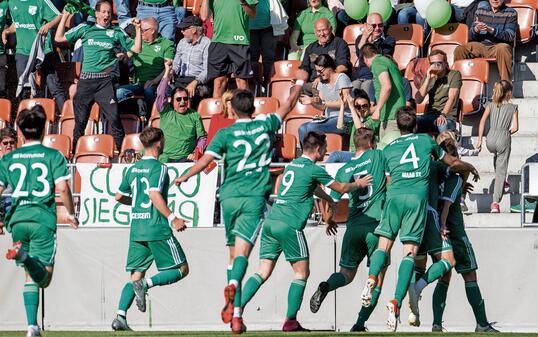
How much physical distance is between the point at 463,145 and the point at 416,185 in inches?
190

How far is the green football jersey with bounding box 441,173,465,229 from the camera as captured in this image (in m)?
14.0

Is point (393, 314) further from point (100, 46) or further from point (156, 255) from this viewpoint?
point (100, 46)

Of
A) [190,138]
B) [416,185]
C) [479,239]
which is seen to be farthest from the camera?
[190,138]

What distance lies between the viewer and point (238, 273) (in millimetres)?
12477

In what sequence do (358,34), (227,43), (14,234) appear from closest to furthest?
(14,234)
(227,43)
(358,34)

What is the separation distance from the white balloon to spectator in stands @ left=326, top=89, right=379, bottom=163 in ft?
10.7

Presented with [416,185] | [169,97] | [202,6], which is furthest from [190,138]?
[416,185]

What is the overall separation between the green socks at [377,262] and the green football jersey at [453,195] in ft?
3.19

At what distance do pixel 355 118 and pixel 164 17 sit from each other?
512 centimetres

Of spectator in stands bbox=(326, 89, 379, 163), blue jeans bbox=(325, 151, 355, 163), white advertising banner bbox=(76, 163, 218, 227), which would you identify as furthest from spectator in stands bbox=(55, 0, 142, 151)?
blue jeans bbox=(325, 151, 355, 163)

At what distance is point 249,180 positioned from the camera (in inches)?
500

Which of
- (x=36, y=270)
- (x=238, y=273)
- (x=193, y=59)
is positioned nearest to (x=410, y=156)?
(x=238, y=273)

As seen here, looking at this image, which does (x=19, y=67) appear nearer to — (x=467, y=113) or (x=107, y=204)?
(x=107, y=204)

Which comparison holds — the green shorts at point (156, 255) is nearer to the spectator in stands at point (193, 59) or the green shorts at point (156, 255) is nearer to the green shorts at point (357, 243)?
the green shorts at point (357, 243)
